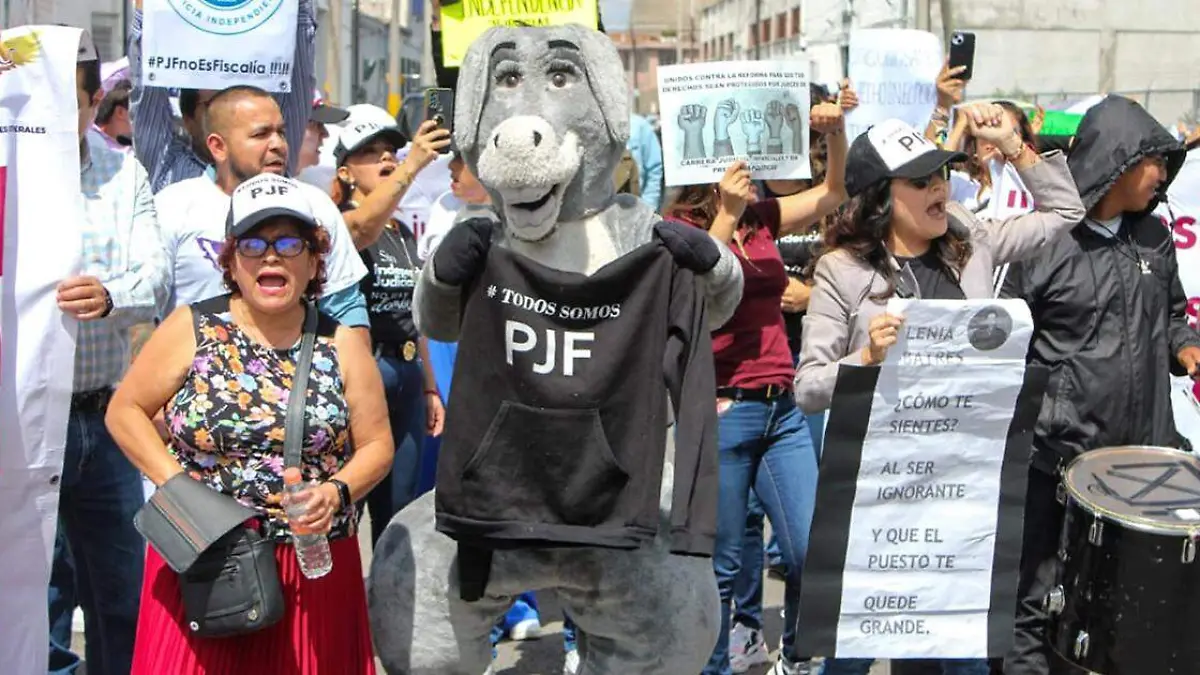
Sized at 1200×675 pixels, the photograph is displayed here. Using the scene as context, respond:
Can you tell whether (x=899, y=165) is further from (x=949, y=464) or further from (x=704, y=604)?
(x=704, y=604)

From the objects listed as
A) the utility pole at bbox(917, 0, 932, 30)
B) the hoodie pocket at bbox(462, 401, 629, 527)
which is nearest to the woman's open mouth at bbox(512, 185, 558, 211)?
the hoodie pocket at bbox(462, 401, 629, 527)

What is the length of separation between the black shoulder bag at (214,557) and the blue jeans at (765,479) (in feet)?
5.42

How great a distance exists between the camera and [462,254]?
341cm

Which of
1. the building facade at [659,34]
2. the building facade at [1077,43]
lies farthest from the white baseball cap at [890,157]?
the building facade at [659,34]


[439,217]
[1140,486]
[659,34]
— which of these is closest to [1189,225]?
[1140,486]

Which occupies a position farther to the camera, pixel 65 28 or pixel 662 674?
pixel 65 28

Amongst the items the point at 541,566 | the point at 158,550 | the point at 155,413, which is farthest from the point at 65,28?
the point at 541,566

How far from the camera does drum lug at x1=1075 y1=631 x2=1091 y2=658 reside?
4320 mm

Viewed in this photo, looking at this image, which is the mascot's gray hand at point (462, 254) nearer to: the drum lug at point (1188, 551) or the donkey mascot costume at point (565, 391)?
the donkey mascot costume at point (565, 391)

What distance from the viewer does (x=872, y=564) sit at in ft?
13.8

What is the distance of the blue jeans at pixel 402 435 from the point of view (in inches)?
210

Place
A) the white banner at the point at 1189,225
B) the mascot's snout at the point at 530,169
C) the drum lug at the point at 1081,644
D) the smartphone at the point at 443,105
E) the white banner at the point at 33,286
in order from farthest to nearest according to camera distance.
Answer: the white banner at the point at 1189,225 → the drum lug at the point at 1081,644 → the smartphone at the point at 443,105 → the white banner at the point at 33,286 → the mascot's snout at the point at 530,169

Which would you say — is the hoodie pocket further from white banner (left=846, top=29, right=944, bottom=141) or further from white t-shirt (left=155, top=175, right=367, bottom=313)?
white banner (left=846, top=29, right=944, bottom=141)

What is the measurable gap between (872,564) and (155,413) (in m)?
2.07
